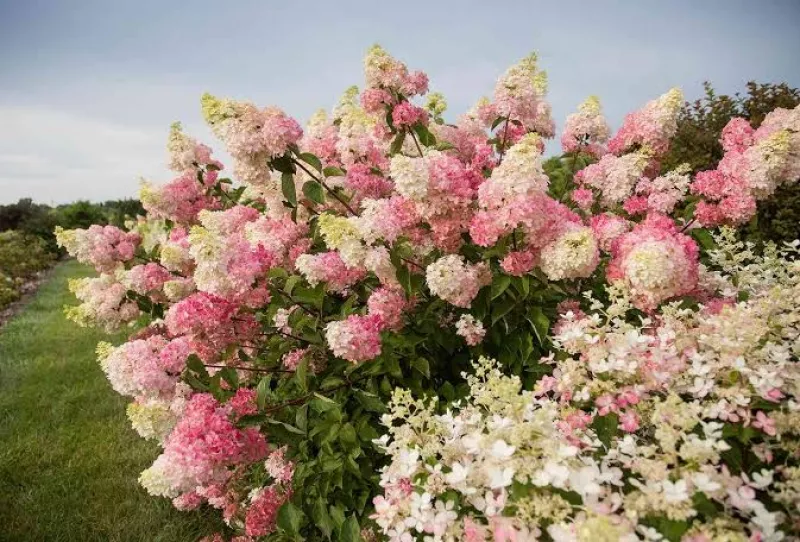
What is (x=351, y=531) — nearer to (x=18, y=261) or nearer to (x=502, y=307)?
(x=502, y=307)

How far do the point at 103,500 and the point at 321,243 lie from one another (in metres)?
2.48

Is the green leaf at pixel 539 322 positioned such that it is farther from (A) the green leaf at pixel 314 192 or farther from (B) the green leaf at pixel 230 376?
(B) the green leaf at pixel 230 376

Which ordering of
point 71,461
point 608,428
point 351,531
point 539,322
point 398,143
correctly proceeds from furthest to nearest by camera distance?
point 71,461
point 398,143
point 351,531
point 539,322
point 608,428

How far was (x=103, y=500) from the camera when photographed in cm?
424

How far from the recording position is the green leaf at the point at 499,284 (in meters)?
2.53

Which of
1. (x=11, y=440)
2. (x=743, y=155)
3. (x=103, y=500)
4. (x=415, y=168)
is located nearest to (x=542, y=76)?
(x=743, y=155)

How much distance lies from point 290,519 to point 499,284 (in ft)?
5.17

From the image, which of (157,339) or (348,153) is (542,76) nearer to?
(348,153)

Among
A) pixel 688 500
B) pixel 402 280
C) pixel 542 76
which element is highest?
pixel 542 76

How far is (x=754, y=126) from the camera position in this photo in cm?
611

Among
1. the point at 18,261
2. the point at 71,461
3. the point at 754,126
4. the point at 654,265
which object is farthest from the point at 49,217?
Result: the point at 654,265

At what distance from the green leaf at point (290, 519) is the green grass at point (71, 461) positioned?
1.02 m

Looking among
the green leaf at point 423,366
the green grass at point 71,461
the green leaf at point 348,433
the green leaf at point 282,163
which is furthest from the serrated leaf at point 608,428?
the green grass at point 71,461

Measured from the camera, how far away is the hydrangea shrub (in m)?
1.64
